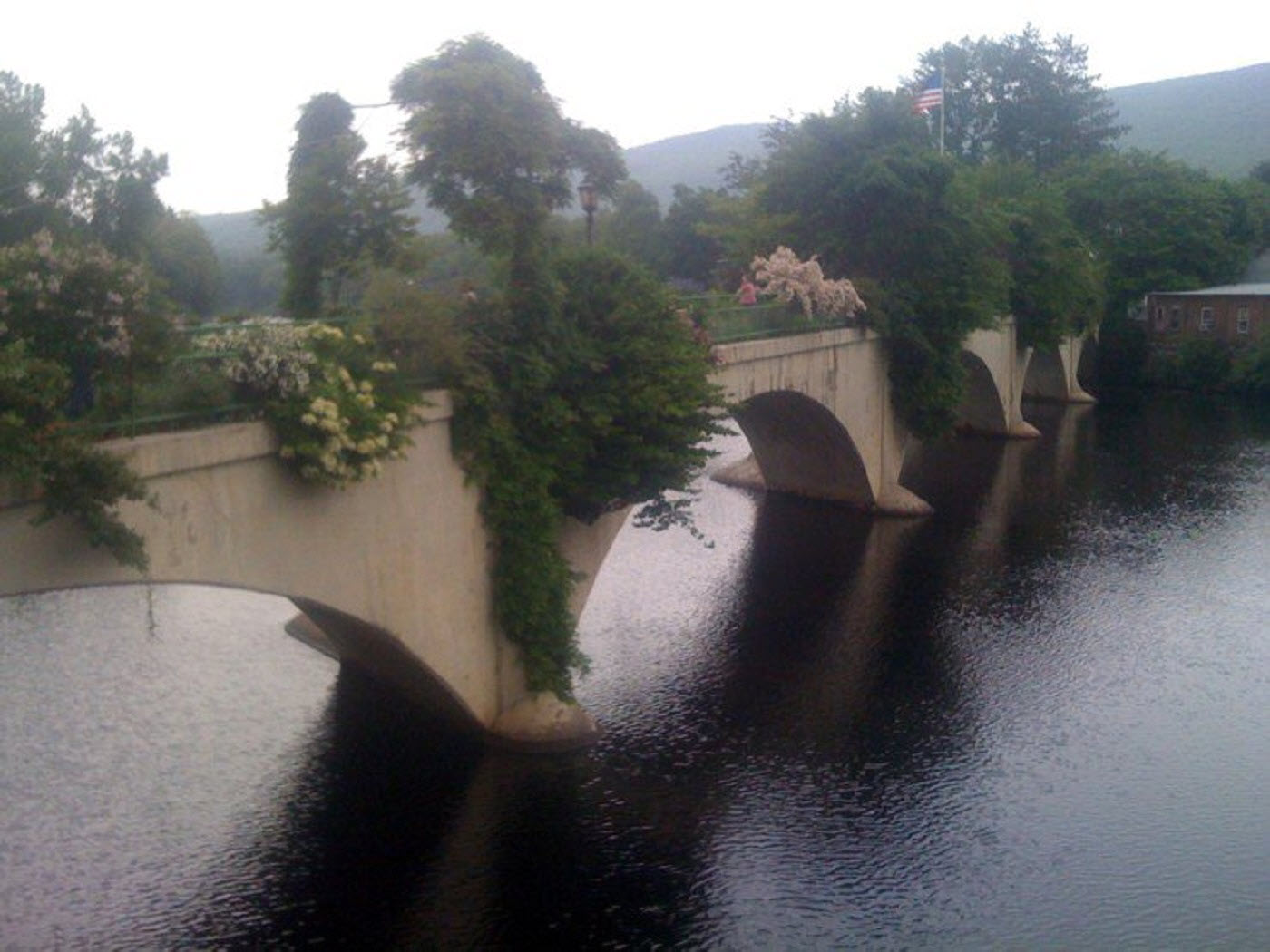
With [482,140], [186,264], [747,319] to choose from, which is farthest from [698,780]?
[186,264]

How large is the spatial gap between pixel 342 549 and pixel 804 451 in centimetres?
2067

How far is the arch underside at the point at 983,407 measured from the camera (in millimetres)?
46250

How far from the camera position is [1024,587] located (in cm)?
2717

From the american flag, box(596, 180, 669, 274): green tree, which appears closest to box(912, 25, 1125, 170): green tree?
box(596, 180, 669, 274): green tree

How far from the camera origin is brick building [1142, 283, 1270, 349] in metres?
60.8

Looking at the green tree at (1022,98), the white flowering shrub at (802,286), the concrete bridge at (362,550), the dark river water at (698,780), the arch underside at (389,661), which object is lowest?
the dark river water at (698,780)

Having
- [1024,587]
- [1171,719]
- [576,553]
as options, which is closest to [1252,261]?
[1024,587]

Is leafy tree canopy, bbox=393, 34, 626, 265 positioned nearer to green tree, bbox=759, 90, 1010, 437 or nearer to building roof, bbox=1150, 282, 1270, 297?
green tree, bbox=759, 90, 1010, 437

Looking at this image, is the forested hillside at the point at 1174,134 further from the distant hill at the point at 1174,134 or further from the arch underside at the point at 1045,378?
the arch underside at the point at 1045,378

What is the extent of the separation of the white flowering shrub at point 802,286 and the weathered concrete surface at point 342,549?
10.1 metres

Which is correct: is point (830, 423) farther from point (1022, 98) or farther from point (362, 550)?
point (1022, 98)

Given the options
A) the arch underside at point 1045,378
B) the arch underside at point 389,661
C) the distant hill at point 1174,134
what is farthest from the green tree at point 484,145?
the distant hill at point 1174,134

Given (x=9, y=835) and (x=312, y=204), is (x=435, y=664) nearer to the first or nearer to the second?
(x=9, y=835)

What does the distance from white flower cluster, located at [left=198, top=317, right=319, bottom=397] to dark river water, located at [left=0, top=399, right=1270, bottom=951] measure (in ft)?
18.6
